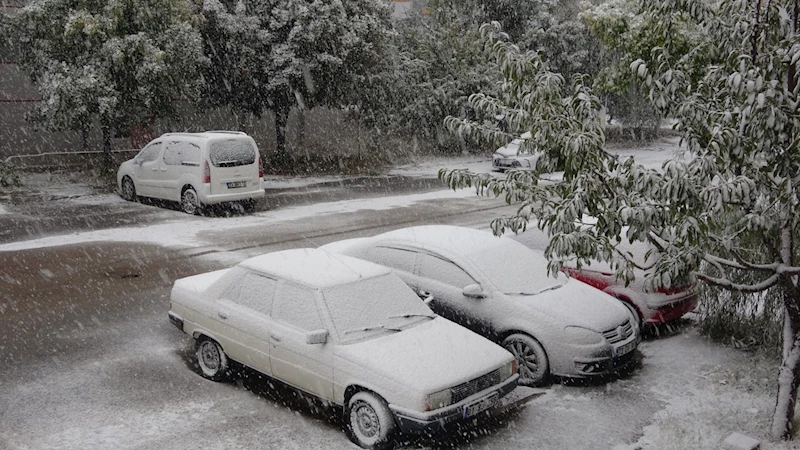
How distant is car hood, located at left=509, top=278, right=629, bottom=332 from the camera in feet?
26.1

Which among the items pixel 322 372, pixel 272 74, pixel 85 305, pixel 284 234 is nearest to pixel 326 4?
pixel 272 74

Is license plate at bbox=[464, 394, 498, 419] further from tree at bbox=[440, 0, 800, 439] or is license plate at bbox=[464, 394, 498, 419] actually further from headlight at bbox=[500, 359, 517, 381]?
tree at bbox=[440, 0, 800, 439]

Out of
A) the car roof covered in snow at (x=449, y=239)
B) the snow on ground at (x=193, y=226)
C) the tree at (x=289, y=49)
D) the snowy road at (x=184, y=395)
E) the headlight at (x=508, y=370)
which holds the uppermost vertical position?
the tree at (x=289, y=49)

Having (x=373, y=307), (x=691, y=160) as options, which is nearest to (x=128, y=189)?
(x=373, y=307)

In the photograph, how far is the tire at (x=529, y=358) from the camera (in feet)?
25.8

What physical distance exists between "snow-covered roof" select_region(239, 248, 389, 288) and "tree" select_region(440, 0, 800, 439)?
161cm

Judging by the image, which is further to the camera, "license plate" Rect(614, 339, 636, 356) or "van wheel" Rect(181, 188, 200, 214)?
"van wheel" Rect(181, 188, 200, 214)

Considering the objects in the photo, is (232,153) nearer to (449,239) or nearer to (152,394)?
(449,239)

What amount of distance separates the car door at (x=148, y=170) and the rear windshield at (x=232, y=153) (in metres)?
1.86

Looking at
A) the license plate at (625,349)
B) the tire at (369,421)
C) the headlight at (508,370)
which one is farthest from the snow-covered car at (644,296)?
the tire at (369,421)

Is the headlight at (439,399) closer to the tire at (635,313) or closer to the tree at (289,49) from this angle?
the tire at (635,313)

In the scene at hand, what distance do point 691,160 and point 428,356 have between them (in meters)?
2.84

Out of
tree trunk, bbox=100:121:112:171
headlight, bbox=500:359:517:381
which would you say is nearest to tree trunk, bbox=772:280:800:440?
headlight, bbox=500:359:517:381

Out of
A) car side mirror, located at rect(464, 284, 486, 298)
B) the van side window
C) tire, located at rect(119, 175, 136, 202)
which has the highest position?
the van side window
